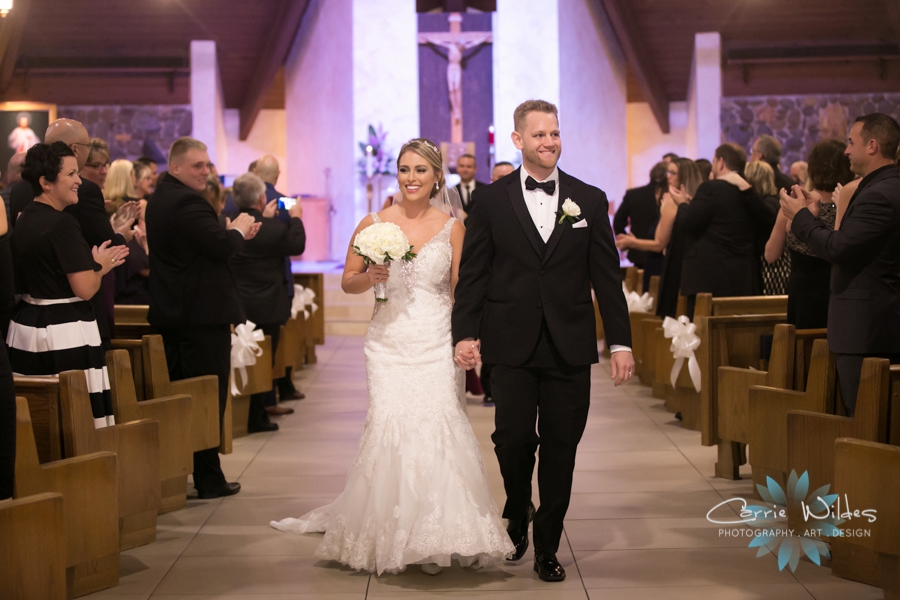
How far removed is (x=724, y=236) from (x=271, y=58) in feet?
36.3

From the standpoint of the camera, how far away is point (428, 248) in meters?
3.84

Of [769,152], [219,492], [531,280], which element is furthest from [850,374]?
[219,492]

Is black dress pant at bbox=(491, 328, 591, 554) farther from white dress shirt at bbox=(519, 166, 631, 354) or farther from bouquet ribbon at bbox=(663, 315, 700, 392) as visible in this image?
bouquet ribbon at bbox=(663, 315, 700, 392)

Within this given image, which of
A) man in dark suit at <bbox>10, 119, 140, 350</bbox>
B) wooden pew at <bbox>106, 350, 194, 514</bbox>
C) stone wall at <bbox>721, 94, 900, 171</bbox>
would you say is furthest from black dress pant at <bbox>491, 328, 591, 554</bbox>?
stone wall at <bbox>721, 94, 900, 171</bbox>

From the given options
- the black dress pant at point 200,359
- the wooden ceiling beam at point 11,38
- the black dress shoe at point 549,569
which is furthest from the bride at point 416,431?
the wooden ceiling beam at point 11,38

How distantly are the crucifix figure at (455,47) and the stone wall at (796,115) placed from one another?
173 inches

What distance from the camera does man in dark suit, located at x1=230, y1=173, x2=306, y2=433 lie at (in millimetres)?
6102

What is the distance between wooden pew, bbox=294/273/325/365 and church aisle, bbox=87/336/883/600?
2.80 m

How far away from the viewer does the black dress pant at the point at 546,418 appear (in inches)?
135

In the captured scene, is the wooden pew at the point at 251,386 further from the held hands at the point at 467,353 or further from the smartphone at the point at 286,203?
the held hands at the point at 467,353

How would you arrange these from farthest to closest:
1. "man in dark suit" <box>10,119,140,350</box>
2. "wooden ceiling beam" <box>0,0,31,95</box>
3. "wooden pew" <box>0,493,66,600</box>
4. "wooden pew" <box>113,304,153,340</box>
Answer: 1. "wooden ceiling beam" <box>0,0,31,95</box>
2. "wooden pew" <box>113,304,153,340</box>
3. "man in dark suit" <box>10,119,140,350</box>
4. "wooden pew" <box>0,493,66,600</box>

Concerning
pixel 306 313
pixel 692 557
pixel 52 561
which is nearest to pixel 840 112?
pixel 306 313

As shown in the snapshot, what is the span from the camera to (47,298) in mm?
3793

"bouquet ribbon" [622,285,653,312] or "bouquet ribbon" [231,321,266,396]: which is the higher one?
"bouquet ribbon" [622,285,653,312]
